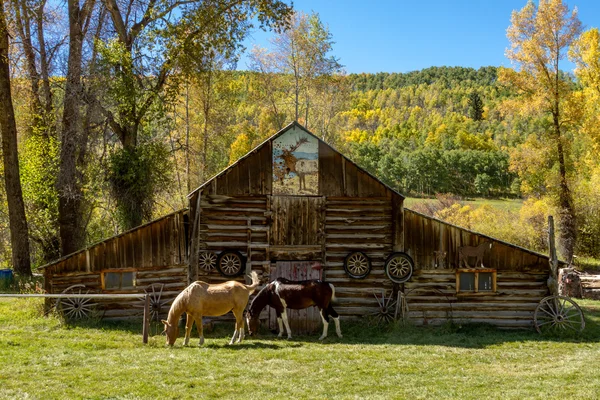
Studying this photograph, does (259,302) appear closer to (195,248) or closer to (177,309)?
(195,248)

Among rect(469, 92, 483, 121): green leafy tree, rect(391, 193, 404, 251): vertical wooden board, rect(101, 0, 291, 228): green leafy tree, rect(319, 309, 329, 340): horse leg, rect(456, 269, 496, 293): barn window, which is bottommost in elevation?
rect(319, 309, 329, 340): horse leg

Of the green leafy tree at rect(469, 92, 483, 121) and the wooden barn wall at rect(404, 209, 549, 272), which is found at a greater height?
the green leafy tree at rect(469, 92, 483, 121)

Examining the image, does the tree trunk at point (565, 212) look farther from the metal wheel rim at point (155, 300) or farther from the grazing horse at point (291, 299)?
the metal wheel rim at point (155, 300)

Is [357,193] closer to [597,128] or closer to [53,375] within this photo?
[53,375]

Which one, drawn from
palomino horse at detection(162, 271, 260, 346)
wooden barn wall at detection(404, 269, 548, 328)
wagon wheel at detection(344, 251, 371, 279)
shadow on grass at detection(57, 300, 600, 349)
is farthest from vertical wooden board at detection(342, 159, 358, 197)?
palomino horse at detection(162, 271, 260, 346)

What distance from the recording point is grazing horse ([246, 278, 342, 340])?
1627 cm

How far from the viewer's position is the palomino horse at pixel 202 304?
Result: 14227mm

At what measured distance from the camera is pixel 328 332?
1684 centimetres

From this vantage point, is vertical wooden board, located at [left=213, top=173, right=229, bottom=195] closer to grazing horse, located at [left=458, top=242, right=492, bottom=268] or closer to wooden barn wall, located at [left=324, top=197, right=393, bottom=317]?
wooden barn wall, located at [left=324, top=197, right=393, bottom=317]

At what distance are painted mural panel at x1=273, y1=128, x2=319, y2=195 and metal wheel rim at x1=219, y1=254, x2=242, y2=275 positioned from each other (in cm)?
242

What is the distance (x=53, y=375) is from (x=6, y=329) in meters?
5.54

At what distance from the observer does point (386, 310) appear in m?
17.3

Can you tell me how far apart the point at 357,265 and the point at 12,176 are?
1568 centimetres

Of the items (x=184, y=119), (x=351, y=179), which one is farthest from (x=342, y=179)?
(x=184, y=119)
